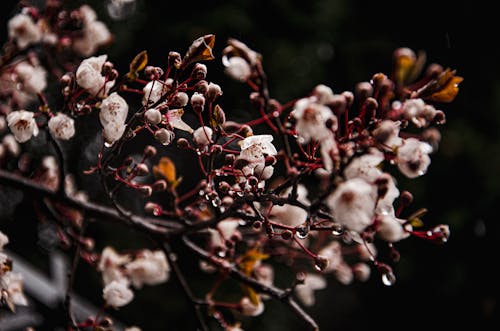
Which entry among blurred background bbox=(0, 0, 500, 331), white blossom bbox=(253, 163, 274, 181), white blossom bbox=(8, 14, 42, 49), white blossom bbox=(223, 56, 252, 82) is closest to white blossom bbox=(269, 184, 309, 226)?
white blossom bbox=(253, 163, 274, 181)

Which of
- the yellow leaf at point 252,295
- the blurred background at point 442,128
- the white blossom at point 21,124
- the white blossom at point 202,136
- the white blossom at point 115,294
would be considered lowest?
the blurred background at point 442,128

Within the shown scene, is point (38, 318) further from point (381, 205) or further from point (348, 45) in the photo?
point (348, 45)

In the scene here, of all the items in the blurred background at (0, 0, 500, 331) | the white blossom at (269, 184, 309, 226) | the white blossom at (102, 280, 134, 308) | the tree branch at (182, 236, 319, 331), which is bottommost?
the blurred background at (0, 0, 500, 331)

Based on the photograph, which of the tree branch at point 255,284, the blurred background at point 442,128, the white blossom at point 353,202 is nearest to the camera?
the white blossom at point 353,202

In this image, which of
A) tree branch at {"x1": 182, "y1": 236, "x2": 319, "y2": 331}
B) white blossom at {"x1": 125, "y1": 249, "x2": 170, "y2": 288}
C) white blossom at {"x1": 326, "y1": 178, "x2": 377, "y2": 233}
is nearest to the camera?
white blossom at {"x1": 326, "y1": 178, "x2": 377, "y2": 233}

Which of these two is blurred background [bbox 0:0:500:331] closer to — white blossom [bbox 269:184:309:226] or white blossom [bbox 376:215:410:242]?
white blossom [bbox 269:184:309:226]

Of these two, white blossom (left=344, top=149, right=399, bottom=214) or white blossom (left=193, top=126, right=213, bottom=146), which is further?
white blossom (left=193, top=126, right=213, bottom=146)

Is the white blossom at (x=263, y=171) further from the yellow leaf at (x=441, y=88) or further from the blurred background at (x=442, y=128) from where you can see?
the blurred background at (x=442, y=128)

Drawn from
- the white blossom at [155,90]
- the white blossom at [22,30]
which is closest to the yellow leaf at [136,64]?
the white blossom at [155,90]
